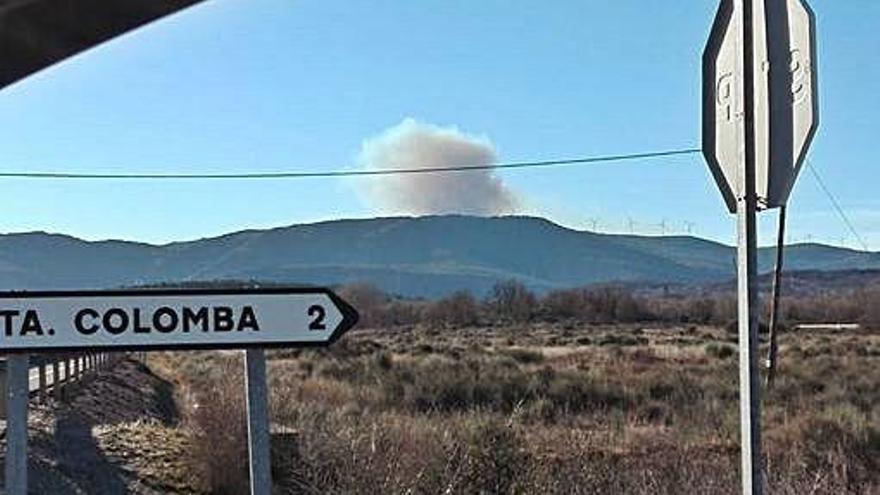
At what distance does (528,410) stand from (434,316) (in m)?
80.0

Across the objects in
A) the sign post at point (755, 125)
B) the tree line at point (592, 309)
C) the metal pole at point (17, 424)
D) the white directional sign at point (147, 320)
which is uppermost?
the sign post at point (755, 125)

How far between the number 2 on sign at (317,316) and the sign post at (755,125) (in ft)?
4.62

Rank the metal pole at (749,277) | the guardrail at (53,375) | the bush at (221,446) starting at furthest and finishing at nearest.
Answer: the guardrail at (53,375), the bush at (221,446), the metal pole at (749,277)

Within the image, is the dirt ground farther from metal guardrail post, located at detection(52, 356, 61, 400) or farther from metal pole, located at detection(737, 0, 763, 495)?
metal pole, located at detection(737, 0, 763, 495)

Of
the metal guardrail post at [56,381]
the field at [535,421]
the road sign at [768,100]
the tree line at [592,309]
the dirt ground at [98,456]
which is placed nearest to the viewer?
the road sign at [768,100]

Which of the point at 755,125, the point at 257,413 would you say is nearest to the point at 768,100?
the point at 755,125

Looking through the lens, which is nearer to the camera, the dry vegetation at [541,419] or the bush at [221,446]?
the dry vegetation at [541,419]

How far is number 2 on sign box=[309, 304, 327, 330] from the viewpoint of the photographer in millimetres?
4699

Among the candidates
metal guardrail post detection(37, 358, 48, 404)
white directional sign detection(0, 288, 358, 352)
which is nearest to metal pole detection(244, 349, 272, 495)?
white directional sign detection(0, 288, 358, 352)

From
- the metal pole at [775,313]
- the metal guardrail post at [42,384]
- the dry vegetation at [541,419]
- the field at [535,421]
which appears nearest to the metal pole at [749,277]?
the field at [535,421]

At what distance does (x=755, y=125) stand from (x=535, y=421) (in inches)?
801

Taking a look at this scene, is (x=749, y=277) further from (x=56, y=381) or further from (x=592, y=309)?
(x=592, y=309)

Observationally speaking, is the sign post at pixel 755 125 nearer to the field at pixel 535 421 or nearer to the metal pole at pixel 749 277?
the metal pole at pixel 749 277

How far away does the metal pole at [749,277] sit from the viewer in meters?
4.23
